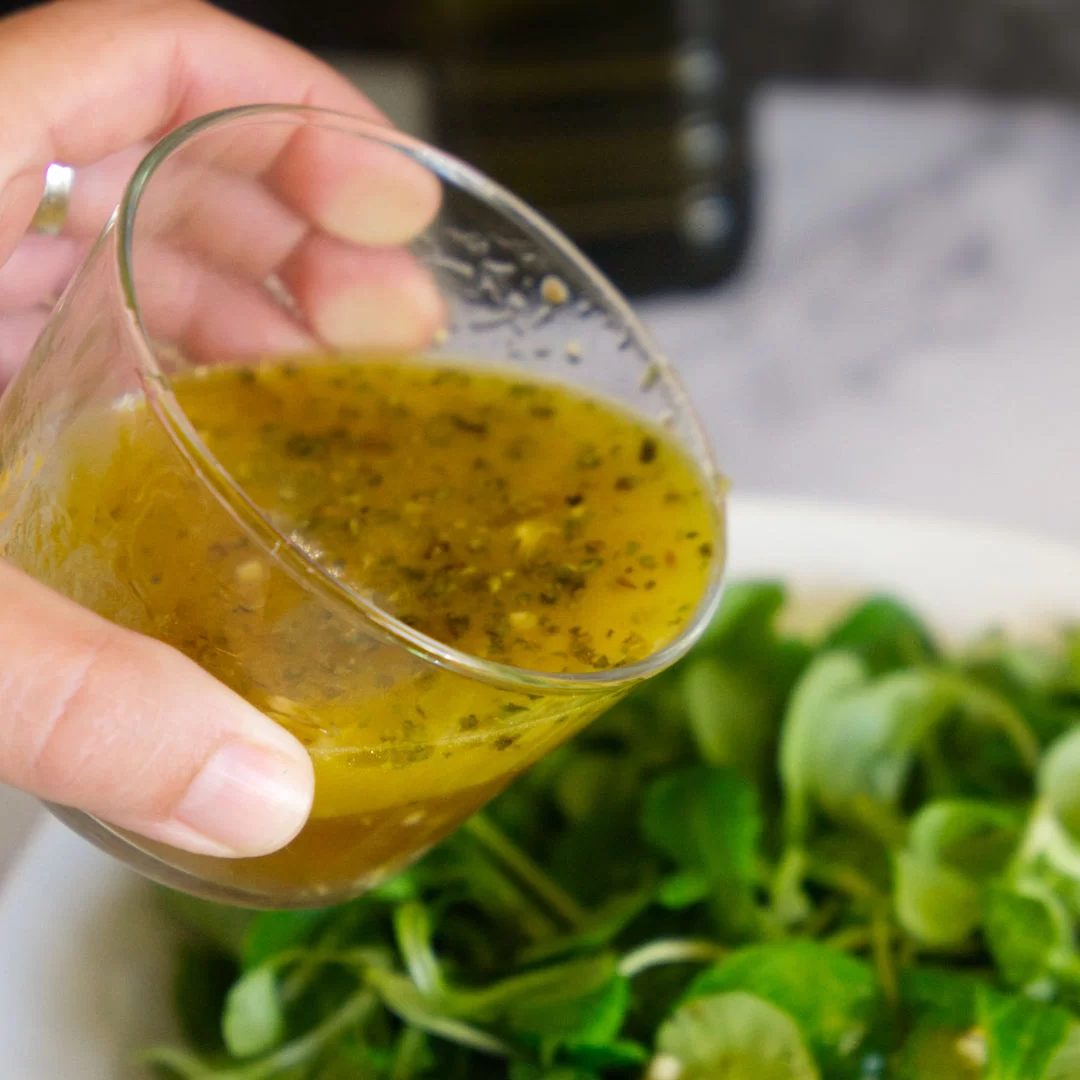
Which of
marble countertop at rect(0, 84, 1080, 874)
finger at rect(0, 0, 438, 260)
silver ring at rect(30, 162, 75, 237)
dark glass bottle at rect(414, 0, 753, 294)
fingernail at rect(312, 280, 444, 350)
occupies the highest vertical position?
finger at rect(0, 0, 438, 260)

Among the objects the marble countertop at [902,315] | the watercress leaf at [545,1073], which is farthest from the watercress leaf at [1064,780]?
the marble countertop at [902,315]

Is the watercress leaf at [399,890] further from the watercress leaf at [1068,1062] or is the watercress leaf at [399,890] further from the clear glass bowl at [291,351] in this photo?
the watercress leaf at [1068,1062]

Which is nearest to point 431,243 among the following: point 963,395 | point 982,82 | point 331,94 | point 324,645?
point 331,94

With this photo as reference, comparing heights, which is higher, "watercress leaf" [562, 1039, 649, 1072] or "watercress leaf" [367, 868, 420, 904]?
"watercress leaf" [367, 868, 420, 904]

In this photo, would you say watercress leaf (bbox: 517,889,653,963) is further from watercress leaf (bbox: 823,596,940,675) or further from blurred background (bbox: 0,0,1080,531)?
blurred background (bbox: 0,0,1080,531)

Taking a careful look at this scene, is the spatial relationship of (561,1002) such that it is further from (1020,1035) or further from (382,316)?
(382,316)

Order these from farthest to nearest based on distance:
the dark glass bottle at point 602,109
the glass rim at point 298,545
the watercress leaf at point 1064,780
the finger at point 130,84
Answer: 1. the dark glass bottle at point 602,109
2. the watercress leaf at point 1064,780
3. the finger at point 130,84
4. the glass rim at point 298,545

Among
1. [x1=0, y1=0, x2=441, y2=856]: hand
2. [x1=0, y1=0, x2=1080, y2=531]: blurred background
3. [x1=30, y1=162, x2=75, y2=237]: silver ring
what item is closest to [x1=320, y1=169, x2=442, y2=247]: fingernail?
[x1=0, y1=0, x2=441, y2=856]: hand
